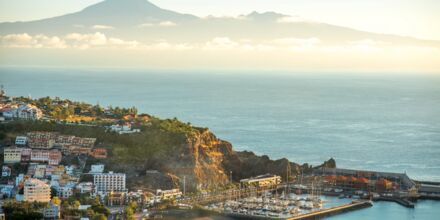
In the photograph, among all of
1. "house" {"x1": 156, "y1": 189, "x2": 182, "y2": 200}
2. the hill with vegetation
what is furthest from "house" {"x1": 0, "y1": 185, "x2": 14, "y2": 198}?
"house" {"x1": 156, "y1": 189, "x2": 182, "y2": 200}

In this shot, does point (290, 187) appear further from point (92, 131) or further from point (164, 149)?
point (92, 131)

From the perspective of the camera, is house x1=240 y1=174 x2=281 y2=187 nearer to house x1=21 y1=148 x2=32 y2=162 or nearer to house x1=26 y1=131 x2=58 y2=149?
house x1=26 y1=131 x2=58 y2=149

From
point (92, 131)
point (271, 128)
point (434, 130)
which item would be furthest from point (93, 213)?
point (434, 130)

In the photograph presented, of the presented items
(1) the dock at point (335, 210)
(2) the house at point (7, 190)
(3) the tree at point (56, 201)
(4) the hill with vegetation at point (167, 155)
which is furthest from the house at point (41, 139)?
(1) the dock at point (335, 210)

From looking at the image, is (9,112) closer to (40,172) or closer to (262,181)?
(40,172)

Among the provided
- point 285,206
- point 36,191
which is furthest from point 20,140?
point 285,206

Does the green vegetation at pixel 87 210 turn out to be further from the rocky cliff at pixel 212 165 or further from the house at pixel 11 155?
the house at pixel 11 155

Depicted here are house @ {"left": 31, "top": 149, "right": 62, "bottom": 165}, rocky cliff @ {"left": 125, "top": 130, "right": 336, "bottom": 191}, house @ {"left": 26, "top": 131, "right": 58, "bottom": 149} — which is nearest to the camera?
rocky cliff @ {"left": 125, "top": 130, "right": 336, "bottom": 191}
